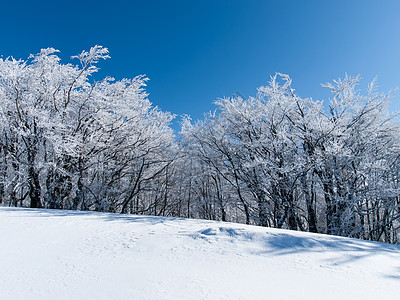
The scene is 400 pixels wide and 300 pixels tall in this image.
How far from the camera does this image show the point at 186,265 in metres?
1.92

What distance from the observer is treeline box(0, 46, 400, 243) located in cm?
659

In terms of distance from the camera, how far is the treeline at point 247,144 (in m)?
6.59

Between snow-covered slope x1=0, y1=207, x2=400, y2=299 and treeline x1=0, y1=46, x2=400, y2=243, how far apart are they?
408cm

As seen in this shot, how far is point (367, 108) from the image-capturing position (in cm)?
696

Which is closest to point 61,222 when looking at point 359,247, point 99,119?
point 359,247

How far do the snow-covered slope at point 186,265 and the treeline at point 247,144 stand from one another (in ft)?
13.4

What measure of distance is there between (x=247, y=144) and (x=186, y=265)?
6.41 m

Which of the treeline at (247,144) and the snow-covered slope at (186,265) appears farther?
the treeline at (247,144)

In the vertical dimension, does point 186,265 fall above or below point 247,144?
below

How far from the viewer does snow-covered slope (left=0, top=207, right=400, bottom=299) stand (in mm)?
1496

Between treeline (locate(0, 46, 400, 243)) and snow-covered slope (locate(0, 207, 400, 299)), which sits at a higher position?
treeline (locate(0, 46, 400, 243))

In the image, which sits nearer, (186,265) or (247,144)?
(186,265)

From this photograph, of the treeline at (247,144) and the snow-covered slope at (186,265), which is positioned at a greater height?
the treeline at (247,144)

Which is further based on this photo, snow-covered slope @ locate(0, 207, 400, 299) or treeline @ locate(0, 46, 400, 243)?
treeline @ locate(0, 46, 400, 243)
